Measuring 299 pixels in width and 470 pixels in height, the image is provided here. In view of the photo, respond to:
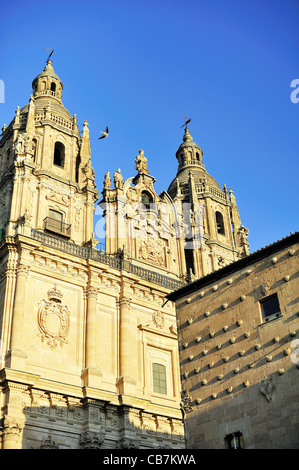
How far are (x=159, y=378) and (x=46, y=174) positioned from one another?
11.6 m

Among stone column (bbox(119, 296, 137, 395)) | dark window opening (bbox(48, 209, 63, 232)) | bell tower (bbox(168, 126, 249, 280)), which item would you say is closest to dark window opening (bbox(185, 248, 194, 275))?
bell tower (bbox(168, 126, 249, 280))

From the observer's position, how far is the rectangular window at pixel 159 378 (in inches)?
1177

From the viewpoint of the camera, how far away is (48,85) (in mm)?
37562

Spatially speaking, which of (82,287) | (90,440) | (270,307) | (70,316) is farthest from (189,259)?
(270,307)

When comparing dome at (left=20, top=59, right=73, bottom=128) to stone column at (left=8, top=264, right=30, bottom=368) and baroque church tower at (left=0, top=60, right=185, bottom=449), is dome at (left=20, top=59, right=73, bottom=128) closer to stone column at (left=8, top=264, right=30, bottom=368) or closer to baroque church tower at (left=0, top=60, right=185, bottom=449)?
baroque church tower at (left=0, top=60, right=185, bottom=449)

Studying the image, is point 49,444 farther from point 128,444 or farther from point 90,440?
point 128,444

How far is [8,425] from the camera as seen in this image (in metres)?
23.3

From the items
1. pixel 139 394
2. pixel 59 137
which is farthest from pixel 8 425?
pixel 59 137

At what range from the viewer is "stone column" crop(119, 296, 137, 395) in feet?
92.6

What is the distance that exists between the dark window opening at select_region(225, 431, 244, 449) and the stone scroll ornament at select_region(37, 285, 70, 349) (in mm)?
12181

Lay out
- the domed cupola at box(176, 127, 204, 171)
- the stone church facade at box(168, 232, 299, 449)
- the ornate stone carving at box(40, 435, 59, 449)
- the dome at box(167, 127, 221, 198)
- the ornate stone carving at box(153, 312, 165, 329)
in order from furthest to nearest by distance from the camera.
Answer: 1. the domed cupola at box(176, 127, 204, 171)
2. the dome at box(167, 127, 221, 198)
3. the ornate stone carving at box(153, 312, 165, 329)
4. the ornate stone carving at box(40, 435, 59, 449)
5. the stone church facade at box(168, 232, 299, 449)

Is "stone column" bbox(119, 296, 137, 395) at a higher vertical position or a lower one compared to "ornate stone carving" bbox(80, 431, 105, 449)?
higher

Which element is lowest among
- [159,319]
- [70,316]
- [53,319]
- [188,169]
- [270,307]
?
[270,307]
